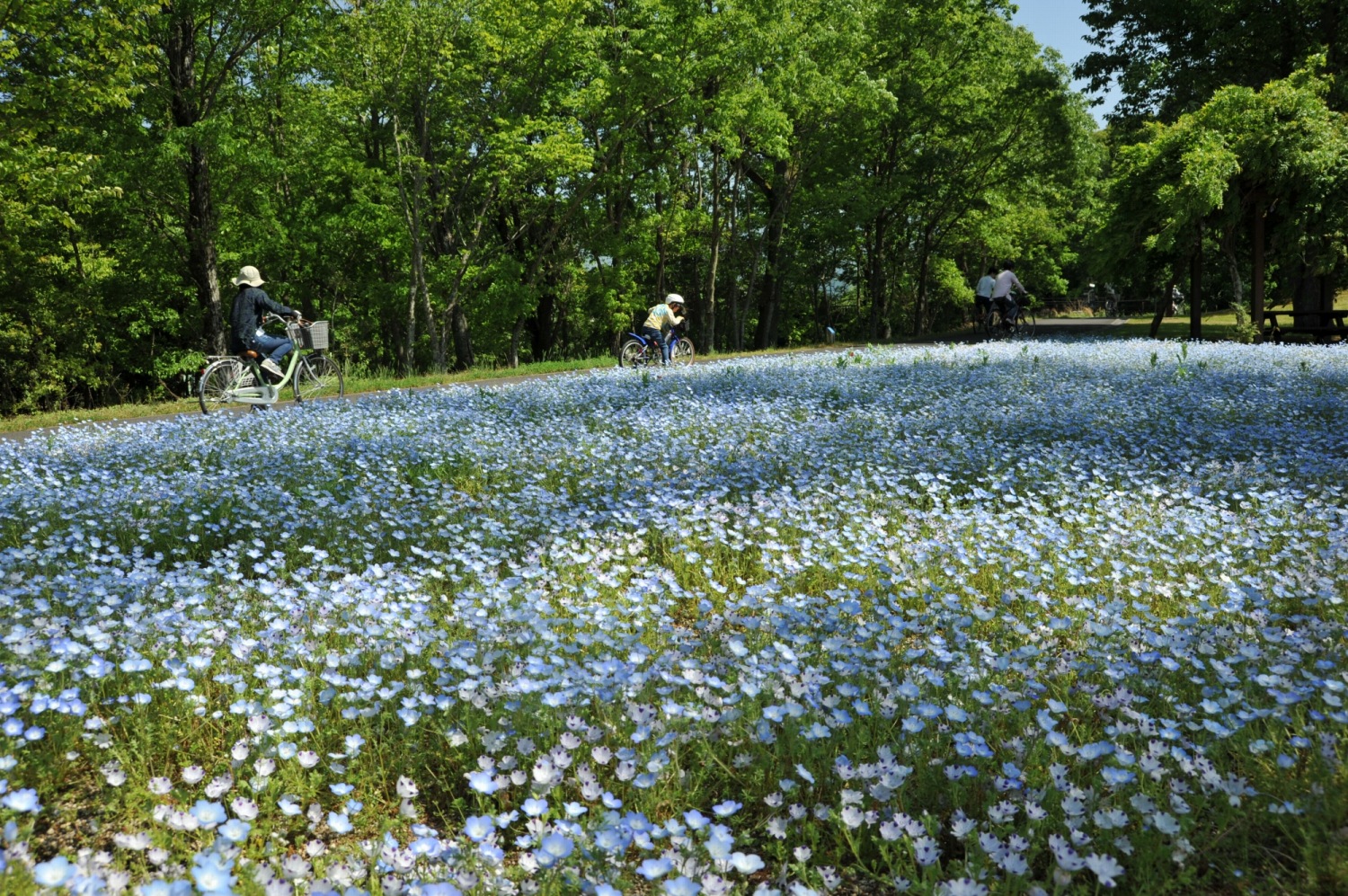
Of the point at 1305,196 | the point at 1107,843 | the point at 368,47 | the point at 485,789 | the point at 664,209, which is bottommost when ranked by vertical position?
the point at 1107,843

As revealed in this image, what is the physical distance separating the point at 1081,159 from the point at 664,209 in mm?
17358

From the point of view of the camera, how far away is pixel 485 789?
2.32m

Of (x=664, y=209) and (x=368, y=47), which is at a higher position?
(x=368, y=47)

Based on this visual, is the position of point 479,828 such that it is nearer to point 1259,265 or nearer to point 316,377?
point 316,377

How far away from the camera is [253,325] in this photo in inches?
450

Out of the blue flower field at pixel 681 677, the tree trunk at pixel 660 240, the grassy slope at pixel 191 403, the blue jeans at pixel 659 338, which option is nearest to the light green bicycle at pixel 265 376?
the grassy slope at pixel 191 403

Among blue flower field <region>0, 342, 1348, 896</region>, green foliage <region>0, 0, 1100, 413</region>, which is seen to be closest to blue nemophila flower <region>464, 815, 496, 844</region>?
blue flower field <region>0, 342, 1348, 896</region>

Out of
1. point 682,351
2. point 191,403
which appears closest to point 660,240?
point 682,351

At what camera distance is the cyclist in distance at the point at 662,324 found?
1658cm

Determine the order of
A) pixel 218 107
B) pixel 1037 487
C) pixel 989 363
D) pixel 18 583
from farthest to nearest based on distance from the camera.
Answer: pixel 218 107 < pixel 989 363 < pixel 1037 487 < pixel 18 583

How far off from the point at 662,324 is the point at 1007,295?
11.1m

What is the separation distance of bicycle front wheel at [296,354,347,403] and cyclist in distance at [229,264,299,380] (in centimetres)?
59

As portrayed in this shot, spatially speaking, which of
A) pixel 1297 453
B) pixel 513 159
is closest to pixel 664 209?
pixel 513 159

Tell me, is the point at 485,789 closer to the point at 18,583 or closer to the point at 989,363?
the point at 18,583
